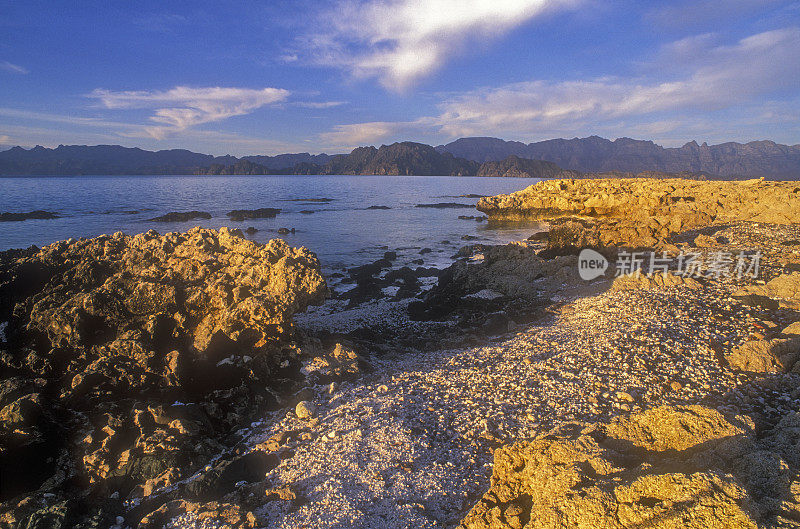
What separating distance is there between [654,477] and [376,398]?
15.7 feet

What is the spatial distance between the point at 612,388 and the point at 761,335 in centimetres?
418

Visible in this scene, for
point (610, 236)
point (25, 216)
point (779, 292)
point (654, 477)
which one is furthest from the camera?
point (25, 216)

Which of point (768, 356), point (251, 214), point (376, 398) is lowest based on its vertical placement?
point (376, 398)

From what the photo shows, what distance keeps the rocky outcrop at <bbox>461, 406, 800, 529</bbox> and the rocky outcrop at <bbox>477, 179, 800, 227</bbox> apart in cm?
2072

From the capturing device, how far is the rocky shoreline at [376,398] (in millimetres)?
4328

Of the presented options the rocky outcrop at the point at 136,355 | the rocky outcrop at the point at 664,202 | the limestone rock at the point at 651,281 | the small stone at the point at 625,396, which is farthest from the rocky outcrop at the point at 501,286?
the rocky outcrop at the point at 664,202

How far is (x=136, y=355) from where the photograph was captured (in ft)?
26.7

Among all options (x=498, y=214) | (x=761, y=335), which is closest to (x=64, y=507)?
(x=761, y=335)

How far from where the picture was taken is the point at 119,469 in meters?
5.92

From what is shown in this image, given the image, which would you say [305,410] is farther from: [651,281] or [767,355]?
[651,281]

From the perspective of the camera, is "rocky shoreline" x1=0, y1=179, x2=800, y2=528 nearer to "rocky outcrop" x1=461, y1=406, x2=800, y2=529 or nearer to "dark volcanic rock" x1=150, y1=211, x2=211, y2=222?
"rocky outcrop" x1=461, y1=406, x2=800, y2=529

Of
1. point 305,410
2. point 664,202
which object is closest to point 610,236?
point 664,202

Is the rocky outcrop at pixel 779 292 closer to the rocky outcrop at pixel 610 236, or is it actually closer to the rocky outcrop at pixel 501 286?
the rocky outcrop at pixel 501 286

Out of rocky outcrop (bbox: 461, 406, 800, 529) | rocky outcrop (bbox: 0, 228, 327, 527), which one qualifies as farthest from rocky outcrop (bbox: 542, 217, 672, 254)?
rocky outcrop (bbox: 461, 406, 800, 529)
